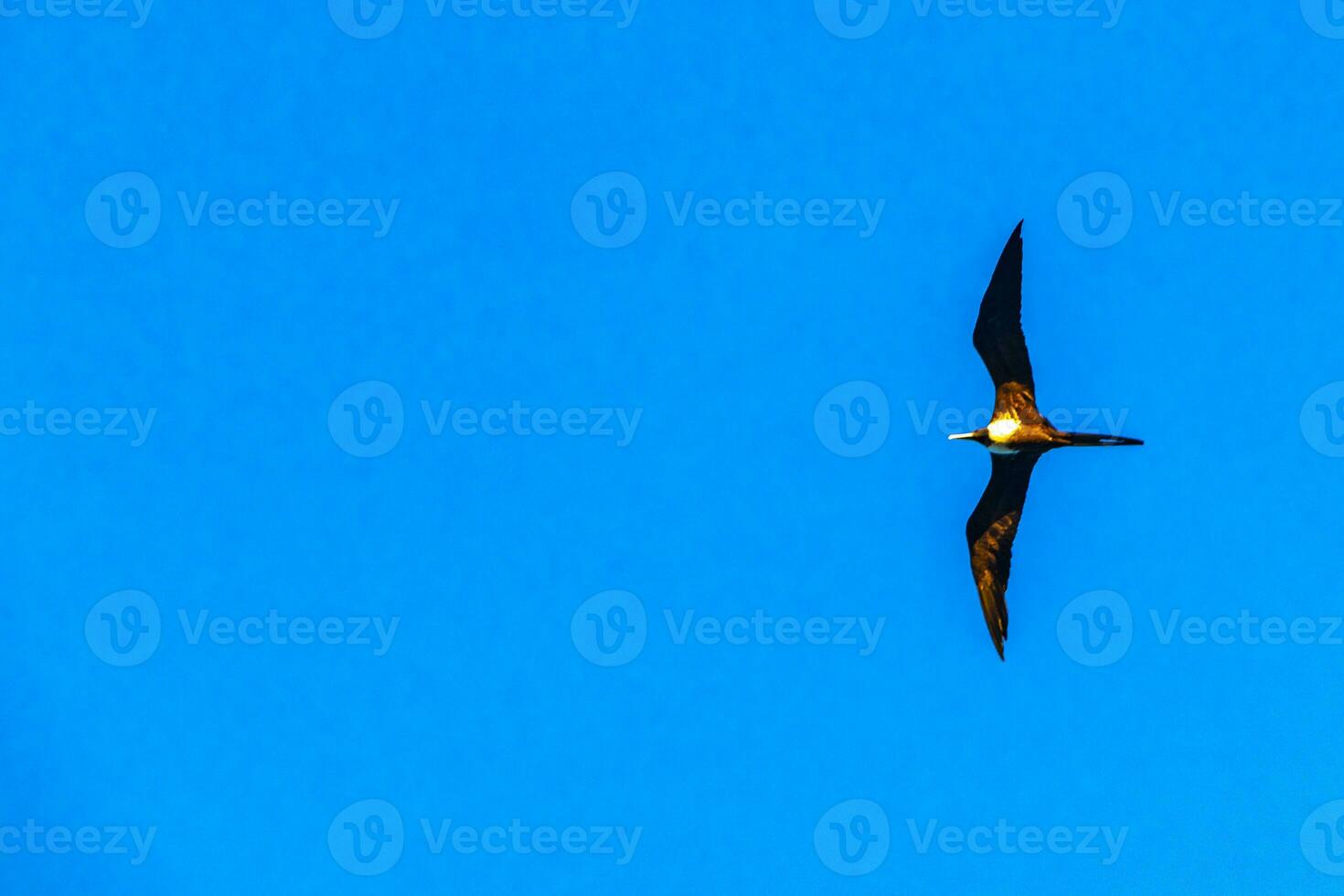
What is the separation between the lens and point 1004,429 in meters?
22.3

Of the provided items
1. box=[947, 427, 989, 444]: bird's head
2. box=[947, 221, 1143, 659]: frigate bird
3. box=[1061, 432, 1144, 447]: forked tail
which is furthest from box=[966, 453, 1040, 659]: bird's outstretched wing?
box=[1061, 432, 1144, 447]: forked tail

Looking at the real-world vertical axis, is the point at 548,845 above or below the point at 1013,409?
below

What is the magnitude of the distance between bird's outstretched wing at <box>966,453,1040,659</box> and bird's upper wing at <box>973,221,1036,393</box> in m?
1.47

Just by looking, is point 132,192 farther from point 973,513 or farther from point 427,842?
point 973,513

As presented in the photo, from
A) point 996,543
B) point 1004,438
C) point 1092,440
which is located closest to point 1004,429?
point 1004,438

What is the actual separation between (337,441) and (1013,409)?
36.0ft

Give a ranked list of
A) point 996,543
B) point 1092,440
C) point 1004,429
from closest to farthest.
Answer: point 1092,440 < point 1004,429 < point 996,543

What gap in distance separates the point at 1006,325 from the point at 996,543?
335cm

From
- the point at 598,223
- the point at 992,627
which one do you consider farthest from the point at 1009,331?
the point at 598,223

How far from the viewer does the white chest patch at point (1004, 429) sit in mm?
22172

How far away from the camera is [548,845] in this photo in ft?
79.9

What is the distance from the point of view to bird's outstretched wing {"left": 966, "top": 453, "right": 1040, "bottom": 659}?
75.0 ft

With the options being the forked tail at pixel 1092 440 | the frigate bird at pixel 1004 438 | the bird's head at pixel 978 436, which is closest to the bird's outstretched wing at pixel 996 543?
the frigate bird at pixel 1004 438

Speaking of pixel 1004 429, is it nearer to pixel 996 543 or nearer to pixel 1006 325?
pixel 1006 325
